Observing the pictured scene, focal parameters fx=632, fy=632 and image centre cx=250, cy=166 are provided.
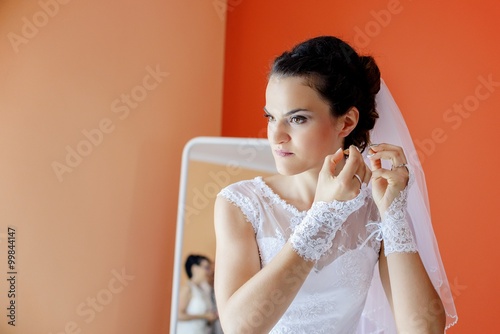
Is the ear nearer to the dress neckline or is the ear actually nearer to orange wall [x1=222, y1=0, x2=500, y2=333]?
the dress neckline

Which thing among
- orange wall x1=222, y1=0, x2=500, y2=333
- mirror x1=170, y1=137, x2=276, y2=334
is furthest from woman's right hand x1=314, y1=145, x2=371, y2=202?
mirror x1=170, y1=137, x2=276, y2=334

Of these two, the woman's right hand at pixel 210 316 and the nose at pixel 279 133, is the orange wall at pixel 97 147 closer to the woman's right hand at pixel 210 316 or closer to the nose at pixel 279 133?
the woman's right hand at pixel 210 316

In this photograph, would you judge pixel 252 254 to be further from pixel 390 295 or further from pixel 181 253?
pixel 181 253

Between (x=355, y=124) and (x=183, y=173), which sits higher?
(x=183, y=173)

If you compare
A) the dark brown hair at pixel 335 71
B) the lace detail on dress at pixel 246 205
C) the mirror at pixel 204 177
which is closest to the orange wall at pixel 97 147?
the mirror at pixel 204 177

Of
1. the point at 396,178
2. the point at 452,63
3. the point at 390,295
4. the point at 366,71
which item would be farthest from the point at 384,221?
the point at 452,63

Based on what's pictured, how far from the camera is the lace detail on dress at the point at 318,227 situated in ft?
4.38

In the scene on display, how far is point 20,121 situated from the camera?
2514 millimetres

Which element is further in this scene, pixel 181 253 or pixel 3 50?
pixel 181 253

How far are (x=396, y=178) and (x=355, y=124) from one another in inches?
9.3

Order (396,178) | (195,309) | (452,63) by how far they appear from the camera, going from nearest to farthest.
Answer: (396,178), (452,63), (195,309)

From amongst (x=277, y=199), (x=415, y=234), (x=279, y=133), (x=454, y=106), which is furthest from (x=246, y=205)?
(x=454, y=106)

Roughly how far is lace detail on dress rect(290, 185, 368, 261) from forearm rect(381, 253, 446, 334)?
8.1 inches

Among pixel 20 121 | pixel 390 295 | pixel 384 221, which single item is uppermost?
pixel 20 121
